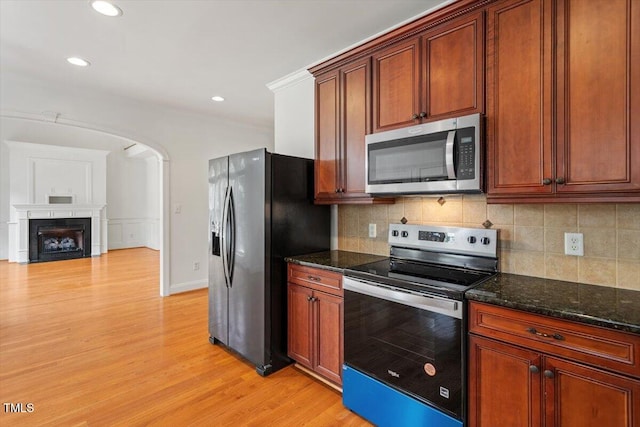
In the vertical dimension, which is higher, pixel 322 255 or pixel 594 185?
pixel 594 185

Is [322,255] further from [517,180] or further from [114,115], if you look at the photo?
[114,115]

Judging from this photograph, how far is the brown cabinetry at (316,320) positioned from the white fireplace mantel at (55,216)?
8040 millimetres

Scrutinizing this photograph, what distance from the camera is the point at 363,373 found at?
1995 mm

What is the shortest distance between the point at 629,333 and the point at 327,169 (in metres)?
1.98

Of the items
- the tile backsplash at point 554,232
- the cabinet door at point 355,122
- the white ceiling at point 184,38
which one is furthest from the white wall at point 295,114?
Result: the tile backsplash at point 554,232

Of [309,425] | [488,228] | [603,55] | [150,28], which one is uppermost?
[150,28]

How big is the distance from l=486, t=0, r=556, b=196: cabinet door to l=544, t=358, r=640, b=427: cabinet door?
804mm

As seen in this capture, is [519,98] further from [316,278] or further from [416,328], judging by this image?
[316,278]

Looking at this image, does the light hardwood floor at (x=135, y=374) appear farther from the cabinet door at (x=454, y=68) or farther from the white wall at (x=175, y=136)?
the cabinet door at (x=454, y=68)

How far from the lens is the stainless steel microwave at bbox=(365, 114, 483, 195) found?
1782mm

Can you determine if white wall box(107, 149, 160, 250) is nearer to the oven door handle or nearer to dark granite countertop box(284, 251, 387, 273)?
dark granite countertop box(284, 251, 387, 273)

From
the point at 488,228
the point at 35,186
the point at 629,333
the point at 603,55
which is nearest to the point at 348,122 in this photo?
the point at 488,228

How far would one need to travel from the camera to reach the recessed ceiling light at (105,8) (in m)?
2.13

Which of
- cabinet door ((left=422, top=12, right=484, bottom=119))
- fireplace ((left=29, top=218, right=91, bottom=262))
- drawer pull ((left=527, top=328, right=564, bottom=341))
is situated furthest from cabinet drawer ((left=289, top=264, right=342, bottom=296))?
fireplace ((left=29, top=218, right=91, bottom=262))
